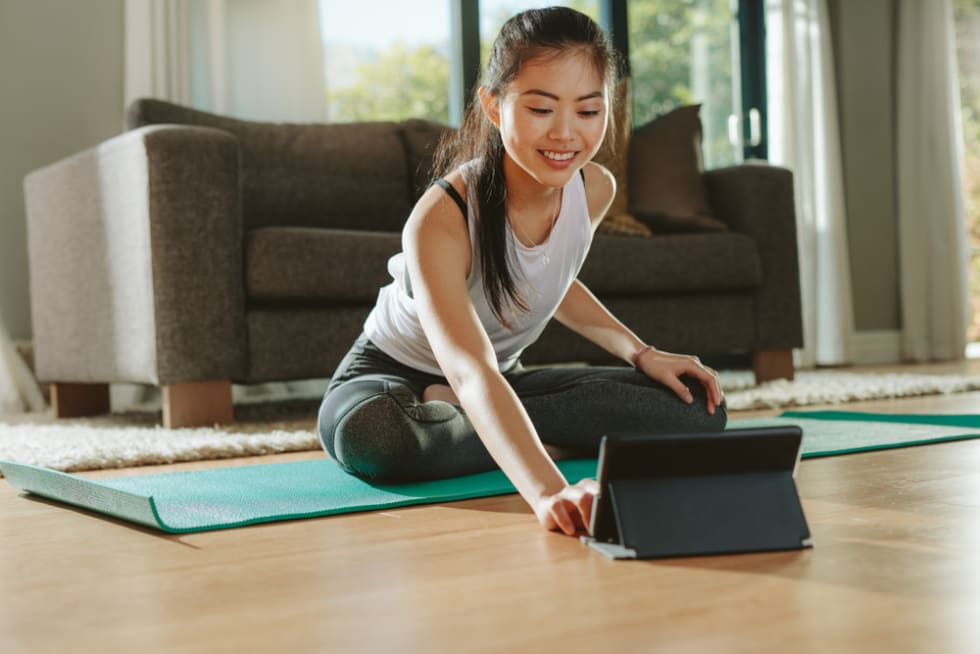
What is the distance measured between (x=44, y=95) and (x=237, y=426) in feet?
5.13

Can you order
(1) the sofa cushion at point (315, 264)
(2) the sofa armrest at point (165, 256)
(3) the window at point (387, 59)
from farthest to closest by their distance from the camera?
(3) the window at point (387, 59) < (1) the sofa cushion at point (315, 264) < (2) the sofa armrest at point (165, 256)

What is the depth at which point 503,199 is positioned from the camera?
1383 mm

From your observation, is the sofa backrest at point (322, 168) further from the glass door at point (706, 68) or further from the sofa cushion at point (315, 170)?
the glass door at point (706, 68)

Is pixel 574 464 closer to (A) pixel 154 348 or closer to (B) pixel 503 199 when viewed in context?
(B) pixel 503 199

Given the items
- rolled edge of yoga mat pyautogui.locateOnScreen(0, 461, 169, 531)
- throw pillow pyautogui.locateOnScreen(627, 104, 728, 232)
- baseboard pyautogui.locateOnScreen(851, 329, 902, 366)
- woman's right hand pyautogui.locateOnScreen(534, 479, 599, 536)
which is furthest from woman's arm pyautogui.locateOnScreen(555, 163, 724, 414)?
baseboard pyautogui.locateOnScreen(851, 329, 902, 366)

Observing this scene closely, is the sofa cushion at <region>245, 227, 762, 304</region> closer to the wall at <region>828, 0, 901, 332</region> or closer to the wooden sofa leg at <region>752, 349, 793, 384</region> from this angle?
the wooden sofa leg at <region>752, 349, 793, 384</region>

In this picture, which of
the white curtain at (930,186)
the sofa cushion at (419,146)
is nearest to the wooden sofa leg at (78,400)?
A: the sofa cushion at (419,146)

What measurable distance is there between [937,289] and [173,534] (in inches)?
167

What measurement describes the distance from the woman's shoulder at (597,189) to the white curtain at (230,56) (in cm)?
213

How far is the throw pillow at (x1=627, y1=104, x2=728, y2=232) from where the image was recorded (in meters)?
3.25

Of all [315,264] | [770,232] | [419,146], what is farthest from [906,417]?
[419,146]

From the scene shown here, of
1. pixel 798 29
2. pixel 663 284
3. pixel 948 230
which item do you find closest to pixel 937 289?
pixel 948 230

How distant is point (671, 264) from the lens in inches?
118

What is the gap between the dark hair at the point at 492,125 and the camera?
1299mm
